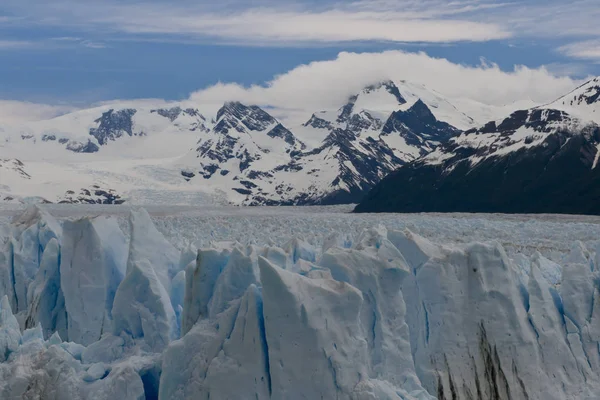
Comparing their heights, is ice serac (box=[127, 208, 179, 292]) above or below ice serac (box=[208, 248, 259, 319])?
below

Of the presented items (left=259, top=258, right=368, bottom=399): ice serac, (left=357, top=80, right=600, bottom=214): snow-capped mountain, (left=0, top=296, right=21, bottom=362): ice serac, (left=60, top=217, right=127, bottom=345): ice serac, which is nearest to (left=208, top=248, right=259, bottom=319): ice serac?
(left=259, top=258, right=368, bottom=399): ice serac

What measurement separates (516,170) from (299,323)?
92.1 meters

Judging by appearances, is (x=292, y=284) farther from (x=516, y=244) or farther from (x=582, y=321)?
(x=516, y=244)

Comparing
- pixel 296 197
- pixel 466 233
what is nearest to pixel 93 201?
pixel 296 197

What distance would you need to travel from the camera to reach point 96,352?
18516 millimetres

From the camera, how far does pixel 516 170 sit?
339ft

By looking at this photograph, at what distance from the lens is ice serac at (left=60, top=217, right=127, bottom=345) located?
22522 mm

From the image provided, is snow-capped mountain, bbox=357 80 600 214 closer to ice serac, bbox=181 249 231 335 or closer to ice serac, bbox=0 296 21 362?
ice serac, bbox=181 249 231 335

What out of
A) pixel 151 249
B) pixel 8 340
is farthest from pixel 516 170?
pixel 8 340

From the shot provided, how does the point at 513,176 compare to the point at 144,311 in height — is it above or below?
below

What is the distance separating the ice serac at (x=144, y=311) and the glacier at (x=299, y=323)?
0.03m

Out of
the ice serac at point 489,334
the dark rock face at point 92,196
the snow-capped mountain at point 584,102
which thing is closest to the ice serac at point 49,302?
the ice serac at point 489,334

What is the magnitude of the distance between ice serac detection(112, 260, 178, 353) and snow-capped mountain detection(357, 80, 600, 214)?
73.6 metres

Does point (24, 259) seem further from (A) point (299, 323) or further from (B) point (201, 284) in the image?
(A) point (299, 323)
